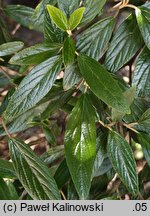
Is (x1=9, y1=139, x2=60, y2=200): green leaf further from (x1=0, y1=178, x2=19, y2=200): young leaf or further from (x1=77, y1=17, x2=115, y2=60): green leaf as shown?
(x1=77, y1=17, x2=115, y2=60): green leaf

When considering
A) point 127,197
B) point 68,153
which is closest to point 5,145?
point 127,197

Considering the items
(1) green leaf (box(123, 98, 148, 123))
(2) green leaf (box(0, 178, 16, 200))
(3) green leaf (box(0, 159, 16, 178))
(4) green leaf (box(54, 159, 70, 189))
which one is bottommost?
(4) green leaf (box(54, 159, 70, 189))

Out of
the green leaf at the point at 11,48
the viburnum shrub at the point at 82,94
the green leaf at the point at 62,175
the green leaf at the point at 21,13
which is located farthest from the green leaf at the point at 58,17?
the green leaf at the point at 21,13

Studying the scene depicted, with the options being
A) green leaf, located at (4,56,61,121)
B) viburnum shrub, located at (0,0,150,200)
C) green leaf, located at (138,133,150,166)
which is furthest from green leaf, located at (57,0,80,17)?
green leaf, located at (138,133,150,166)

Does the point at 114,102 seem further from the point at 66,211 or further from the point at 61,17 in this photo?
the point at 66,211

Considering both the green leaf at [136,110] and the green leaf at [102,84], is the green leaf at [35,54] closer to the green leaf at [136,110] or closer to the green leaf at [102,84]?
the green leaf at [102,84]

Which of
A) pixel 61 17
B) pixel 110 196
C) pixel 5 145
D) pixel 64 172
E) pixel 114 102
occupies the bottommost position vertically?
pixel 5 145

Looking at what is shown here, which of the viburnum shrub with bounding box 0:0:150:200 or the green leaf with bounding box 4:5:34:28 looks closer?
the viburnum shrub with bounding box 0:0:150:200
